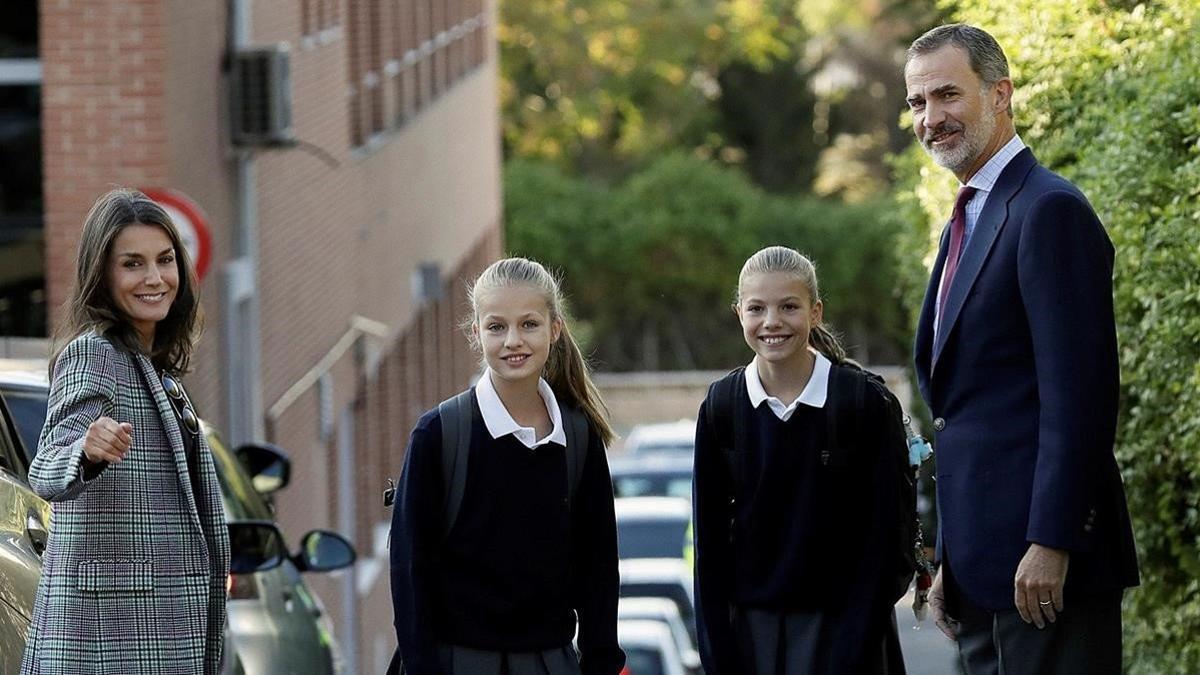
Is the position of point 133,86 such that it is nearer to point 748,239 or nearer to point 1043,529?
point 1043,529

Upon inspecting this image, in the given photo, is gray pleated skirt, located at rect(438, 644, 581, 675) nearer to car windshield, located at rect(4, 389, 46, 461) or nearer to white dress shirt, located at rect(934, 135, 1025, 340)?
white dress shirt, located at rect(934, 135, 1025, 340)

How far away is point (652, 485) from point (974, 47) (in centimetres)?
2036

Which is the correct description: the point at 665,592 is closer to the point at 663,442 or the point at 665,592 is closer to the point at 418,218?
the point at 418,218

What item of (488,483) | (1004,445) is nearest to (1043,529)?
(1004,445)

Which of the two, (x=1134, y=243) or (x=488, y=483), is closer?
(x=488, y=483)

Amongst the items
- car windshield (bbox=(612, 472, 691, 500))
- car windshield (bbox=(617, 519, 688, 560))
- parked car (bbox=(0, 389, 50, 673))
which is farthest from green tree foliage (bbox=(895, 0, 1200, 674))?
car windshield (bbox=(612, 472, 691, 500))

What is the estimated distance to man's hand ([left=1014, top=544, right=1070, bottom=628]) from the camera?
4840 mm

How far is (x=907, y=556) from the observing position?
5.48 meters

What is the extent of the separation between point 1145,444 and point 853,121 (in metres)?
57.5

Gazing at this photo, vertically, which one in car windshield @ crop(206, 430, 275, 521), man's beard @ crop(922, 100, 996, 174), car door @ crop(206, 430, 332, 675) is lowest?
car door @ crop(206, 430, 332, 675)

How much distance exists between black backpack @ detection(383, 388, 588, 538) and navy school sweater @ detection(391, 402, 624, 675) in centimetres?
2

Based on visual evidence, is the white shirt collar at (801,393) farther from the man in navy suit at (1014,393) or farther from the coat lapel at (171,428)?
the coat lapel at (171,428)

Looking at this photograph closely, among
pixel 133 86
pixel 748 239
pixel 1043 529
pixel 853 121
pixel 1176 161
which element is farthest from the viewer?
pixel 853 121

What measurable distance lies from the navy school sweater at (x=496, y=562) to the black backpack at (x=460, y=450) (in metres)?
0.02
